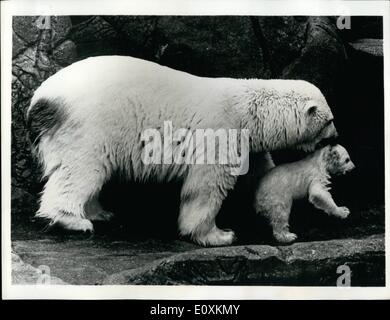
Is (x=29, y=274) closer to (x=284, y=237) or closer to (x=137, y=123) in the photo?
(x=137, y=123)

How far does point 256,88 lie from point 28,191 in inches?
66.4

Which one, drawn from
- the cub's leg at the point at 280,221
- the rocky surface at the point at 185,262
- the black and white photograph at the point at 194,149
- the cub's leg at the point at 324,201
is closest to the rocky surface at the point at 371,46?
the black and white photograph at the point at 194,149

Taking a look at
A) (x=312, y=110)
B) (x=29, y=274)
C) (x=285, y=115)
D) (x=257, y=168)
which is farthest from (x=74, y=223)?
(x=312, y=110)

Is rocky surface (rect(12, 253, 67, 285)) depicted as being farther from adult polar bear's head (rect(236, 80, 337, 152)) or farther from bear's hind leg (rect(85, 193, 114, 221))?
adult polar bear's head (rect(236, 80, 337, 152))

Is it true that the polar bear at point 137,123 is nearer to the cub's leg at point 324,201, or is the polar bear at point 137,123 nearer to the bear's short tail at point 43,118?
the bear's short tail at point 43,118

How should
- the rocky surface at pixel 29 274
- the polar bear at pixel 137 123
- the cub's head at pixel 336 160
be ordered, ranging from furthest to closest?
the cub's head at pixel 336 160, the rocky surface at pixel 29 274, the polar bear at pixel 137 123

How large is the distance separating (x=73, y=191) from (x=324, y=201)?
1.65 metres

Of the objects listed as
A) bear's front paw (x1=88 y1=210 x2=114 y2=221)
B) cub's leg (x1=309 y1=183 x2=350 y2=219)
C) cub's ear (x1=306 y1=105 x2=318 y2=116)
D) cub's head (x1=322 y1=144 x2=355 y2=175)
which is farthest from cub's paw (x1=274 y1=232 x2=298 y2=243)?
Answer: bear's front paw (x1=88 y1=210 x2=114 y2=221)

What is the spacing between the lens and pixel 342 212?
4.27m

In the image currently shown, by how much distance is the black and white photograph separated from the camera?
4.11m

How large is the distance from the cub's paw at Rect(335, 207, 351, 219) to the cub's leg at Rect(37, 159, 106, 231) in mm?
Answer: 1573

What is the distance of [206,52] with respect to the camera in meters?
4.32

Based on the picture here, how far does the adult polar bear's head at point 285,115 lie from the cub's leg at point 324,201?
0.28m

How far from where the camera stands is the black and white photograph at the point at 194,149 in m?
4.11
